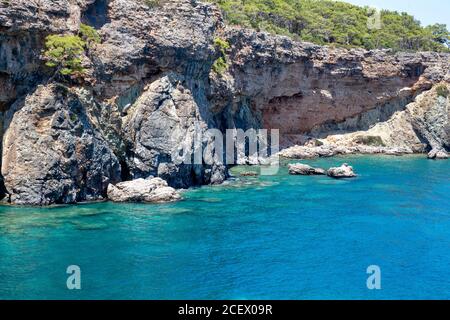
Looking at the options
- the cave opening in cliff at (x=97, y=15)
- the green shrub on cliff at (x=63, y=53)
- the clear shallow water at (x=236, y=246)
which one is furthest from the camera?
the cave opening in cliff at (x=97, y=15)

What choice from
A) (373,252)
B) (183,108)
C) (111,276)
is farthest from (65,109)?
(373,252)

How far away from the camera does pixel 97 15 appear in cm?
5147

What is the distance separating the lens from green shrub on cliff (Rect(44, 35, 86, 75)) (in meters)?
44.8

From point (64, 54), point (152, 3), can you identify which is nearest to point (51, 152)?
point (64, 54)

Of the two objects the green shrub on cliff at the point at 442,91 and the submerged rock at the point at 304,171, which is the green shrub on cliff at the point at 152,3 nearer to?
the submerged rock at the point at 304,171

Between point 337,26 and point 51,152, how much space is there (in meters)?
68.9

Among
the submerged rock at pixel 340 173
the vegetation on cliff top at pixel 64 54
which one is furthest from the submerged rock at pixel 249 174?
the vegetation on cliff top at pixel 64 54

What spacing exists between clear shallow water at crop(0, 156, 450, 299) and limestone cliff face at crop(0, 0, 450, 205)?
10.6 feet

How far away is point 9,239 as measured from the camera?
35062mm

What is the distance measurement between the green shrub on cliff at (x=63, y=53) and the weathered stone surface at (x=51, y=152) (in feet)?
6.50

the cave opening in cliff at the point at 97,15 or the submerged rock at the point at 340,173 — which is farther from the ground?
the cave opening in cliff at the point at 97,15

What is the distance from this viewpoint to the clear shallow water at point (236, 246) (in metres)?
28.9

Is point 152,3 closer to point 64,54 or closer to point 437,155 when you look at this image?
point 64,54

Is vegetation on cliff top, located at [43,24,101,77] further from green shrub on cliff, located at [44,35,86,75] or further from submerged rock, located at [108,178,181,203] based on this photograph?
submerged rock, located at [108,178,181,203]
